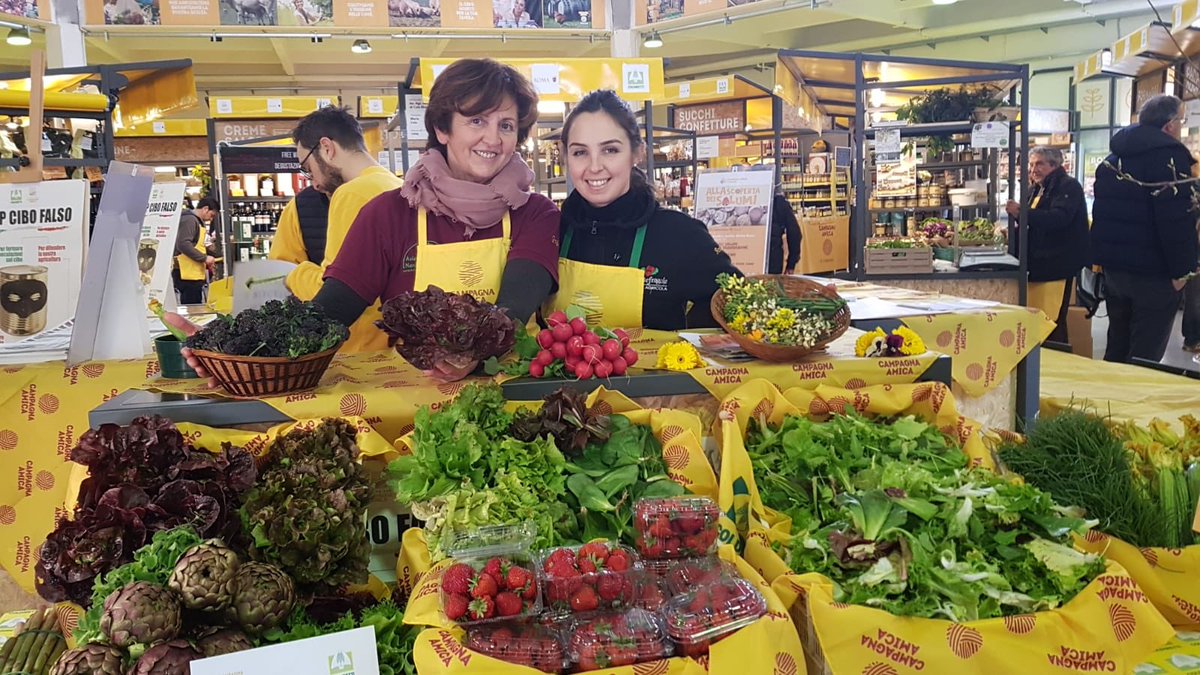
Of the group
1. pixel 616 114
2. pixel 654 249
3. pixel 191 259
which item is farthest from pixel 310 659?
pixel 191 259

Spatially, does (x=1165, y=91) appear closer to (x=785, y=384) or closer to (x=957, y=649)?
(x=785, y=384)

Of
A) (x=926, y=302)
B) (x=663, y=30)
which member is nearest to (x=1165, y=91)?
(x=926, y=302)

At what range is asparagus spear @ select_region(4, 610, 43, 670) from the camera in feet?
6.56

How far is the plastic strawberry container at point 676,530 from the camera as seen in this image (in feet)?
6.45

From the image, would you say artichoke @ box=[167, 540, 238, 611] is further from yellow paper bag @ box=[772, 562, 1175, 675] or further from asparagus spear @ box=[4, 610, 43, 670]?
yellow paper bag @ box=[772, 562, 1175, 675]

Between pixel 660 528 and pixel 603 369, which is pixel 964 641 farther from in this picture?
pixel 603 369

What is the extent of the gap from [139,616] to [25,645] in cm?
63

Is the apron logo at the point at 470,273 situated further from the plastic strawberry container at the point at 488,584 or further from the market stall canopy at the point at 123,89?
the market stall canopy at the point at 123,89

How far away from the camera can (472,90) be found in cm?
303

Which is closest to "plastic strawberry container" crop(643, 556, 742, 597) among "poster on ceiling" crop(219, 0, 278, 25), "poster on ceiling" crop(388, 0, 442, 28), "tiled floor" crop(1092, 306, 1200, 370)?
"tiled floor" crop(1092, 306, 1200, 370)

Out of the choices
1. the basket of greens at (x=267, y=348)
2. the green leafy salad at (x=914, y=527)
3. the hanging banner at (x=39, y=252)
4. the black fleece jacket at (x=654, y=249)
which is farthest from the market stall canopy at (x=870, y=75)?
the basket of greens at (x=267, y=348)

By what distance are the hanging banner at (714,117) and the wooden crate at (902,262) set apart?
25.3ft

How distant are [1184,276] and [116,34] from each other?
1135 cm

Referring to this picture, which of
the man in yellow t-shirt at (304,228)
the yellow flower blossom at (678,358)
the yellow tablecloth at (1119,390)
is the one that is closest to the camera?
the yellow flower blossom at (678,358)
